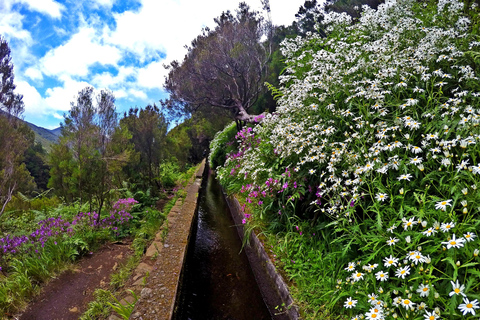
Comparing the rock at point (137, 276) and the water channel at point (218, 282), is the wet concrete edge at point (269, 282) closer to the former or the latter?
the water channel at point (218, 282)

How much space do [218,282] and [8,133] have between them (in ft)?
16.1

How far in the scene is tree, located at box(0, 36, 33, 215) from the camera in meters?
4.31

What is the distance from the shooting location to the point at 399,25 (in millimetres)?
3199

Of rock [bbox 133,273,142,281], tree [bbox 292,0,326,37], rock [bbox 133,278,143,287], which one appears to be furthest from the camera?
tree [bbox 292,0,326,37]

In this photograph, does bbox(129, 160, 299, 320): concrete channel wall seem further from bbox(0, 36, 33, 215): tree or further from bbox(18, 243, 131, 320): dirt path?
bbox(0, 36, 33, 215): tree

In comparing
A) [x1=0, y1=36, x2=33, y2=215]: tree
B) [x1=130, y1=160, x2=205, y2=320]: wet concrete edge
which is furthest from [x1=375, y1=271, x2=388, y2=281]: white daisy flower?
[x1=0, y1=36, x2=33, y2=215]: tree

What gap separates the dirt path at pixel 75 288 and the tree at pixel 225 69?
8.30 metres

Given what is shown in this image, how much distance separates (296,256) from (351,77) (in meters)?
2.36

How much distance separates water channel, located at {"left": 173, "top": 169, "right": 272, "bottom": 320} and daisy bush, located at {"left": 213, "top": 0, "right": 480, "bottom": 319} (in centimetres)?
80

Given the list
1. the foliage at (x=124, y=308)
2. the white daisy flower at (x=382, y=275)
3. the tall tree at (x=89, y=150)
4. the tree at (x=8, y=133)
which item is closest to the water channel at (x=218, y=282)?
the foliage at (x=124, y=308)

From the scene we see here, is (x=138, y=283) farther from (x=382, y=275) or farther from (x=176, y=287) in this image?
(x=382, y=275)

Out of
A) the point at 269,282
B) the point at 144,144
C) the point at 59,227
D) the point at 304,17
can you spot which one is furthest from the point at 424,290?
the point at 304,17

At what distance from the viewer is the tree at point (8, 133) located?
14.1ft

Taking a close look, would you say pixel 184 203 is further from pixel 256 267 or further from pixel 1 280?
pixel 1 280
